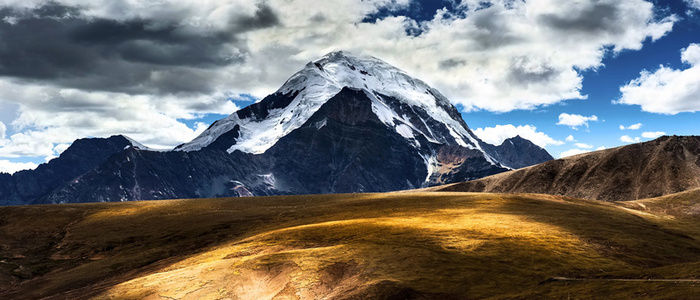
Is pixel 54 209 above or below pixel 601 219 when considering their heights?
above

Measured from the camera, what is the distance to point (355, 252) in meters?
50.2

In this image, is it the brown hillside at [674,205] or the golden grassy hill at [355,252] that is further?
the brown hillside at [674,205]

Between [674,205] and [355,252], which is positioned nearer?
[355,252]

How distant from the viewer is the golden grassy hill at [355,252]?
41438 millimetres

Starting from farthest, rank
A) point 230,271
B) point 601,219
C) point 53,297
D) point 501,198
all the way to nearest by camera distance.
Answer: point 501,198 → point 601,219 → point 53,297 → point 230,271

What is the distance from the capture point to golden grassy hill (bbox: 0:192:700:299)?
4144 cm

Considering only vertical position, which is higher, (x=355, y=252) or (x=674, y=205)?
(x=355, y=252)

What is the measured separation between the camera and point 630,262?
51.6 meters

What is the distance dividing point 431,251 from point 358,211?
1966 inches

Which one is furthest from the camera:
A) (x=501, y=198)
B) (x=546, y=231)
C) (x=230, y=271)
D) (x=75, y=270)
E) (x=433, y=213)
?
(x=501, y=198)

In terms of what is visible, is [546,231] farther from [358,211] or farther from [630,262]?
[358,211]

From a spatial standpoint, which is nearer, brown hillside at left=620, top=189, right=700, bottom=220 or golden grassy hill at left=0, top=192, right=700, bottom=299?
golden grassy hill at left=0, top=192, right=700, bottom=299

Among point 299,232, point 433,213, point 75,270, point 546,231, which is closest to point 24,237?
point 75,270

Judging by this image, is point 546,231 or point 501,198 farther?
point 501,198
